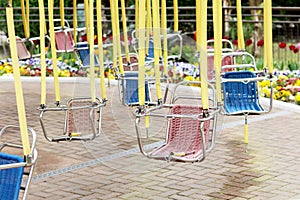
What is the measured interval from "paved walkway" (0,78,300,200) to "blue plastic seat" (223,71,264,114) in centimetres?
46

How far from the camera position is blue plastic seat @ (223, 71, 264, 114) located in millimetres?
7500

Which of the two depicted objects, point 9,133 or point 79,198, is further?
point 9,133

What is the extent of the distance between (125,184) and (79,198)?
55 centimetres

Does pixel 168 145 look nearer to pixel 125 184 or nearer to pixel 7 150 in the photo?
pixel 125 184

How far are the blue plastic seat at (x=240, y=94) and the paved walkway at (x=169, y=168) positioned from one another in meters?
0.46

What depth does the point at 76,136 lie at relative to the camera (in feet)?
20.7

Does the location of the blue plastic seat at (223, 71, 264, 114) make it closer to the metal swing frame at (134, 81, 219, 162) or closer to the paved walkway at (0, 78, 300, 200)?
the paved walkway at (0, 78, 300, 200)

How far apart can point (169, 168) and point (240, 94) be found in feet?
4.35

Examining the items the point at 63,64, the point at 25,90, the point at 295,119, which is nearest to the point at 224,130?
the point at 295,119

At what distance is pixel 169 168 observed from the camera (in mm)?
6805

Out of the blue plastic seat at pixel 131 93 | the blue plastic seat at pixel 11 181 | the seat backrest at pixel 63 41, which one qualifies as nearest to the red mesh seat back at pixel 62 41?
the seat backrest at pixel 63 41

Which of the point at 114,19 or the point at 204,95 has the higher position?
the point at 114,19

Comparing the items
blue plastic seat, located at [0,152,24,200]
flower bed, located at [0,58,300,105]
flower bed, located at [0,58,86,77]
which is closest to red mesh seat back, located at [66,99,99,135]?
blue plastic seat, located at [0,152,24,200]

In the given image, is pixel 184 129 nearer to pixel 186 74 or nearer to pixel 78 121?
pixel 78 121
